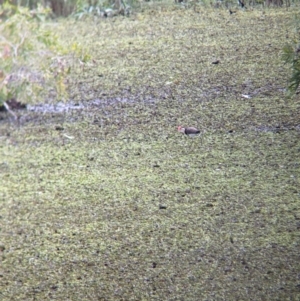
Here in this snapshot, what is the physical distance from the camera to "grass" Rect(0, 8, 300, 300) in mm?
1203

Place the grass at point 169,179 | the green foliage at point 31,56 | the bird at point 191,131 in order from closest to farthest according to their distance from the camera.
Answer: the grass at point 169,179, the bird at point 191,131, the green foliage at point 31,56

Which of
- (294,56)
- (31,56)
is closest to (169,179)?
(294,56)

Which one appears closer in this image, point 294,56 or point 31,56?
point 294,56

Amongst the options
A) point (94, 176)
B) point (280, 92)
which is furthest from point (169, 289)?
point (280, 92)

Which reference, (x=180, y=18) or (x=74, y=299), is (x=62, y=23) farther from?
(x=74, y=299)

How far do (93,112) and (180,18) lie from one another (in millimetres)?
283

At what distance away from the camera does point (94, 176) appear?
4.52 ft

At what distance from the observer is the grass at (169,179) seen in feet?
3.95

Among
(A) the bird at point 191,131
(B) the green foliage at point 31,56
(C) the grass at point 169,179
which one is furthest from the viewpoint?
(B) the green foliage at point 31,56

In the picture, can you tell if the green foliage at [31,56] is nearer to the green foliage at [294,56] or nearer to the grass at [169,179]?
the grass at [169,179]

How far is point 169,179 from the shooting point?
4.30 ft

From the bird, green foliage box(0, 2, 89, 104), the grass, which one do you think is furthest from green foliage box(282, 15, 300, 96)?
green foliage box(0, 2, 89, 104)

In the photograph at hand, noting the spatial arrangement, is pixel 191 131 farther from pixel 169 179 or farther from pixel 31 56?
pixel 31 56

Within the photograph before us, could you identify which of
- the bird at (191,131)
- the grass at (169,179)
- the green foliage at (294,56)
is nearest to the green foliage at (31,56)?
the grass at (169,179)
